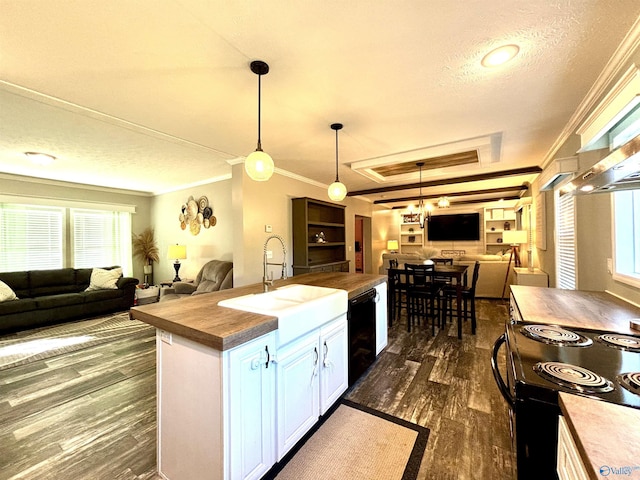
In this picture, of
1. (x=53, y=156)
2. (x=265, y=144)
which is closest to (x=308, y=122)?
(x=265, y=144)

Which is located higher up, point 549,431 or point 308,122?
point 308,122

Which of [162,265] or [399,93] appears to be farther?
[162,265]

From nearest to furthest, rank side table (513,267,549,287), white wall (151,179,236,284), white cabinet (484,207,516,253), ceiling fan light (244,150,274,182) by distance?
ceiling fan light (244,150,274,182)
side table (513,267,549,287)
white wall (151,179,236,284)
white cabinet (484,207,516,253)

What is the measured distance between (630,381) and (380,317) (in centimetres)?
216

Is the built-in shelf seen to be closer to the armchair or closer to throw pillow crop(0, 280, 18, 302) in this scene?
the armchair

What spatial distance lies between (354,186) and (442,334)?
3290 millimetres

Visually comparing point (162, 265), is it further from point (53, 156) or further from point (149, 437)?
point (149, 437)

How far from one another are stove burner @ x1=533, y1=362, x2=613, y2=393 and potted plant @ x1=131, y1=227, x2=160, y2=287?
23.3 feet

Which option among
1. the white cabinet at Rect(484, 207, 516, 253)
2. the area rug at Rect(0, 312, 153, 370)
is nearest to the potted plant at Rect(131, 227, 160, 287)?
the area rug at Rect(0, 312, 153, 370)

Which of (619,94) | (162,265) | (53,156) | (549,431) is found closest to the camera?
(549,431)

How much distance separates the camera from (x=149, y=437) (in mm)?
1804

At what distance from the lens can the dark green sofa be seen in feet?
12.7

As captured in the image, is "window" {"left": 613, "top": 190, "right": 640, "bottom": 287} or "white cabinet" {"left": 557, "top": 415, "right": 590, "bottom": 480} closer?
"white cabinet" {"left": 557, "top": 415, "right": 590, "bottom": 480}

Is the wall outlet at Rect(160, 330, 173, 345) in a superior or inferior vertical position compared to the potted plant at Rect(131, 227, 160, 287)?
inferior
